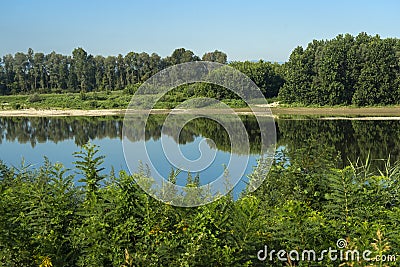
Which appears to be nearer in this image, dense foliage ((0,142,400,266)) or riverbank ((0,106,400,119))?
dense foliage ((0,142,400,266))

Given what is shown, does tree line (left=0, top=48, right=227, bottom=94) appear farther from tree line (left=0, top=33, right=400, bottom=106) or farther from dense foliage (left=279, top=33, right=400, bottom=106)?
dense foliage (left=279, top=33, right=400, bottom=106)

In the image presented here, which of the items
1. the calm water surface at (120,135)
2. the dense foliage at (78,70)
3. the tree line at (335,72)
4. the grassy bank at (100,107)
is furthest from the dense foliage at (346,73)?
the dense foliage at (78,70)

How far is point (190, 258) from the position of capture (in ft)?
10.2

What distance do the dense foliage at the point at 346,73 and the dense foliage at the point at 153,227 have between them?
4626cm

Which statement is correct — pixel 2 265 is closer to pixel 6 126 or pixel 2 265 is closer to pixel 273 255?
pixel 273 255

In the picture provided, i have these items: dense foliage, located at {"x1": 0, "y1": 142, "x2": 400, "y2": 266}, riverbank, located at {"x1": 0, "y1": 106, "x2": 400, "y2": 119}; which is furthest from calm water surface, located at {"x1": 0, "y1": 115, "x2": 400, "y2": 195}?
dense foliage, located at {"x1": 0, "y1": 142, "x2": 400, "y2": 266}

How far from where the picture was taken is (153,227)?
3469mm

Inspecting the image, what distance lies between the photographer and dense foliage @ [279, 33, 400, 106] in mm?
47469

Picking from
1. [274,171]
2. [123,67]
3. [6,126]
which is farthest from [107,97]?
[274,171]

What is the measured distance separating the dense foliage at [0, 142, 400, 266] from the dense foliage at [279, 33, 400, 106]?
46257mm

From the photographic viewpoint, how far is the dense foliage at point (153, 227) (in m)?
3.27
